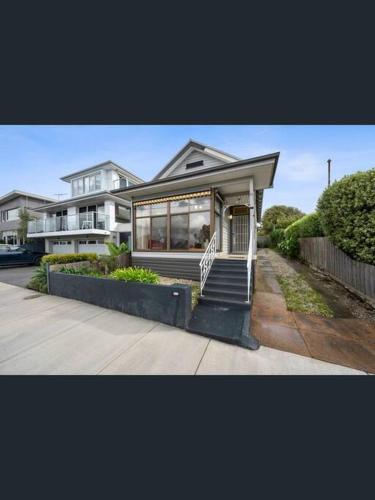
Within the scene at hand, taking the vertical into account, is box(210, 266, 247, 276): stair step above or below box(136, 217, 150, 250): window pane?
below

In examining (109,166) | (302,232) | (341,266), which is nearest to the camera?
(341,266)

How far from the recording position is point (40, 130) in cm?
662

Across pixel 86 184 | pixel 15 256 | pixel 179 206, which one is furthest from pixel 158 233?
pixel 86 184

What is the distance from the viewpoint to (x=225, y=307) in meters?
5.04

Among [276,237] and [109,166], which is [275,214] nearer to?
[276,237]

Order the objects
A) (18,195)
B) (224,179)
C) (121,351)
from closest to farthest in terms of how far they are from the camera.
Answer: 1. (121,351)
2. (224,179)
3. (18,195)

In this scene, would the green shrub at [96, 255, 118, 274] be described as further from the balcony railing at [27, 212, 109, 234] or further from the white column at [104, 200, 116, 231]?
the white column at [104, 200, 116, 231]

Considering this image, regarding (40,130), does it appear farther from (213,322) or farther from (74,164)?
(74,164)

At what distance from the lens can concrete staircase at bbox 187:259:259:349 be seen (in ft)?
13.2

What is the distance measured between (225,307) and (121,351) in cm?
271

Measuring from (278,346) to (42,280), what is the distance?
8651 millimetres

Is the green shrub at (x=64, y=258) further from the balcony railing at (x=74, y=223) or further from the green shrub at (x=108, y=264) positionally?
the balcony railing at (x=74, y=223)

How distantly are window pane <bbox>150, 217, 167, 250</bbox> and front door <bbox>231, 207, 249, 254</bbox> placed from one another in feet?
12.7

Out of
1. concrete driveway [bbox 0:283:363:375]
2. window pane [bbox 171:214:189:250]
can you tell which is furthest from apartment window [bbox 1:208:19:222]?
window pane [bbox 171:214:189:250]
